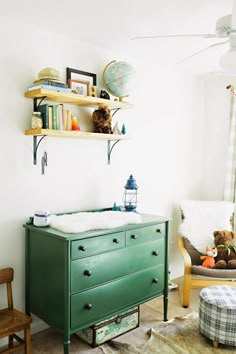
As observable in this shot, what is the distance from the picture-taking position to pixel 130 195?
11.3 ft

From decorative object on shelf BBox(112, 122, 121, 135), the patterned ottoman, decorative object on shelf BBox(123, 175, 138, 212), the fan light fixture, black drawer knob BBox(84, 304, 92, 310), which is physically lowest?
the patterned ottoman

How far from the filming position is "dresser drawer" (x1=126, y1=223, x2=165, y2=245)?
2703 millimetres

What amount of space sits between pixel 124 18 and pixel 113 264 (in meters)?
1.81

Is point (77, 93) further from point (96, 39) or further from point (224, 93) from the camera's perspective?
point (224, 93)

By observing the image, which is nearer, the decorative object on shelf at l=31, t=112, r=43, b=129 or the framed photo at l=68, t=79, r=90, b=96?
the decorative object on shelf at l=31, t=112, r=43, b=129

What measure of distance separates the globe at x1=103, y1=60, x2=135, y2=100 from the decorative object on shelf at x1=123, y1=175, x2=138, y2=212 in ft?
2.64

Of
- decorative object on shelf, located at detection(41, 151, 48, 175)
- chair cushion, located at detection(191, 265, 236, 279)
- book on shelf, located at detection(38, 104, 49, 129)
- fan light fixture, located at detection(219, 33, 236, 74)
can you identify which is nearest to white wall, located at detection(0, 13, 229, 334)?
decorative object on shelf, located at detection(41, 151, 48, 175)

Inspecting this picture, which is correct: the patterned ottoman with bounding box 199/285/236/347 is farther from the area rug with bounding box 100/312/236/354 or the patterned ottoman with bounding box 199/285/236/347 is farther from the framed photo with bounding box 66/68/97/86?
the framed photo with bounding box 66/68/97/86

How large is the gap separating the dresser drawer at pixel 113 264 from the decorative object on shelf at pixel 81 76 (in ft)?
4.63

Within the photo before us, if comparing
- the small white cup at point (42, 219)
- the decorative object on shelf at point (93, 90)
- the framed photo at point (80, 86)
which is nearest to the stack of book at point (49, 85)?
the framed photo at point (80, 86)

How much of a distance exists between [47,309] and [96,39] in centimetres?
222

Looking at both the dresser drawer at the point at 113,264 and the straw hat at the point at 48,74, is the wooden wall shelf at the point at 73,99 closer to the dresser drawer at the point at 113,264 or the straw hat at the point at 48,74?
the straw hat at the point at 48,74

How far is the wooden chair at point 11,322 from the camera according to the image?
2.24 metres

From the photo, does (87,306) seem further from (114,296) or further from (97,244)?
(97,244)
